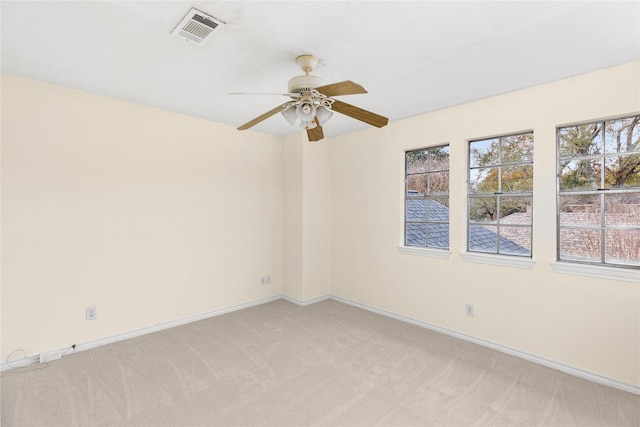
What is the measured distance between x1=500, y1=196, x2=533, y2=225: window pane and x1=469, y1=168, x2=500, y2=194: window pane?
15cm

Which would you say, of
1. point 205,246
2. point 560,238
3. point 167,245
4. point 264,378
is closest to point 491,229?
point 560,238

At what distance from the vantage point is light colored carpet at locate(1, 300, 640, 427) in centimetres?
203

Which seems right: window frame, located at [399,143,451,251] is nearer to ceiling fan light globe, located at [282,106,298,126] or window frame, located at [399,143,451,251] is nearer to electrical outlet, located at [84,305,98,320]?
ceiling fan light globe, located at [282,106,298,126]

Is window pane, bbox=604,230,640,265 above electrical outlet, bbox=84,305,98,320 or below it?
above

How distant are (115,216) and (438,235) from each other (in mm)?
3414

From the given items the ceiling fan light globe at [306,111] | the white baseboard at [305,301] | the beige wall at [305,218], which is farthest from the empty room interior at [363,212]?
the beige wall at [305,218]

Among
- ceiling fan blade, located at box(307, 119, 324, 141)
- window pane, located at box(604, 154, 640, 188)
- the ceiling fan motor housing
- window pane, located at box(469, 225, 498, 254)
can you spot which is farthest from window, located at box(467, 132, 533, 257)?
the ceiling fan motor housing

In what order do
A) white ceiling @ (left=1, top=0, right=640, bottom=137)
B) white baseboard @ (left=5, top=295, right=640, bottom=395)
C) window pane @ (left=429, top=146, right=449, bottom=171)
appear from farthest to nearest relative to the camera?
1. window pane @ (left=429, top=146, right=449, bottom=171)
2. white baseboard @ (left=5, top=295, right=640, bottom=395)
3. white ceiling @ (left=1, top=0, right=640, bottom=137)

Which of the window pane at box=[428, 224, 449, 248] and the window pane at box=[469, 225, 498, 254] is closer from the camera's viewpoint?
the window pane at box=[469, 225, 498, 254]

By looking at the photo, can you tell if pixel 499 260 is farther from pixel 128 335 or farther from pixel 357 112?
pixel 128 335

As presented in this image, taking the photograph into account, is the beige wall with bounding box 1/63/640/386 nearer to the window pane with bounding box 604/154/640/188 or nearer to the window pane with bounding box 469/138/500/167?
the window pane with bounding box 469/138/500/167

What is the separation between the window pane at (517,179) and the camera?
288cm

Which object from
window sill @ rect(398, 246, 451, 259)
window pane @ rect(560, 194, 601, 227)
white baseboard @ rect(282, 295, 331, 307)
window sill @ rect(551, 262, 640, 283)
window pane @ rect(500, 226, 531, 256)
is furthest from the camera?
white baseboard @ rect(282, 295, 331, 307)

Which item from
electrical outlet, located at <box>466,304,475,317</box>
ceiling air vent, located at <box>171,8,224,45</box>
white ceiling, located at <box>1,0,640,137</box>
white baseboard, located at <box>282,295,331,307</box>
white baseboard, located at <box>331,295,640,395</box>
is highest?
white ceiling, located at <box>1,0,640,137</box>
